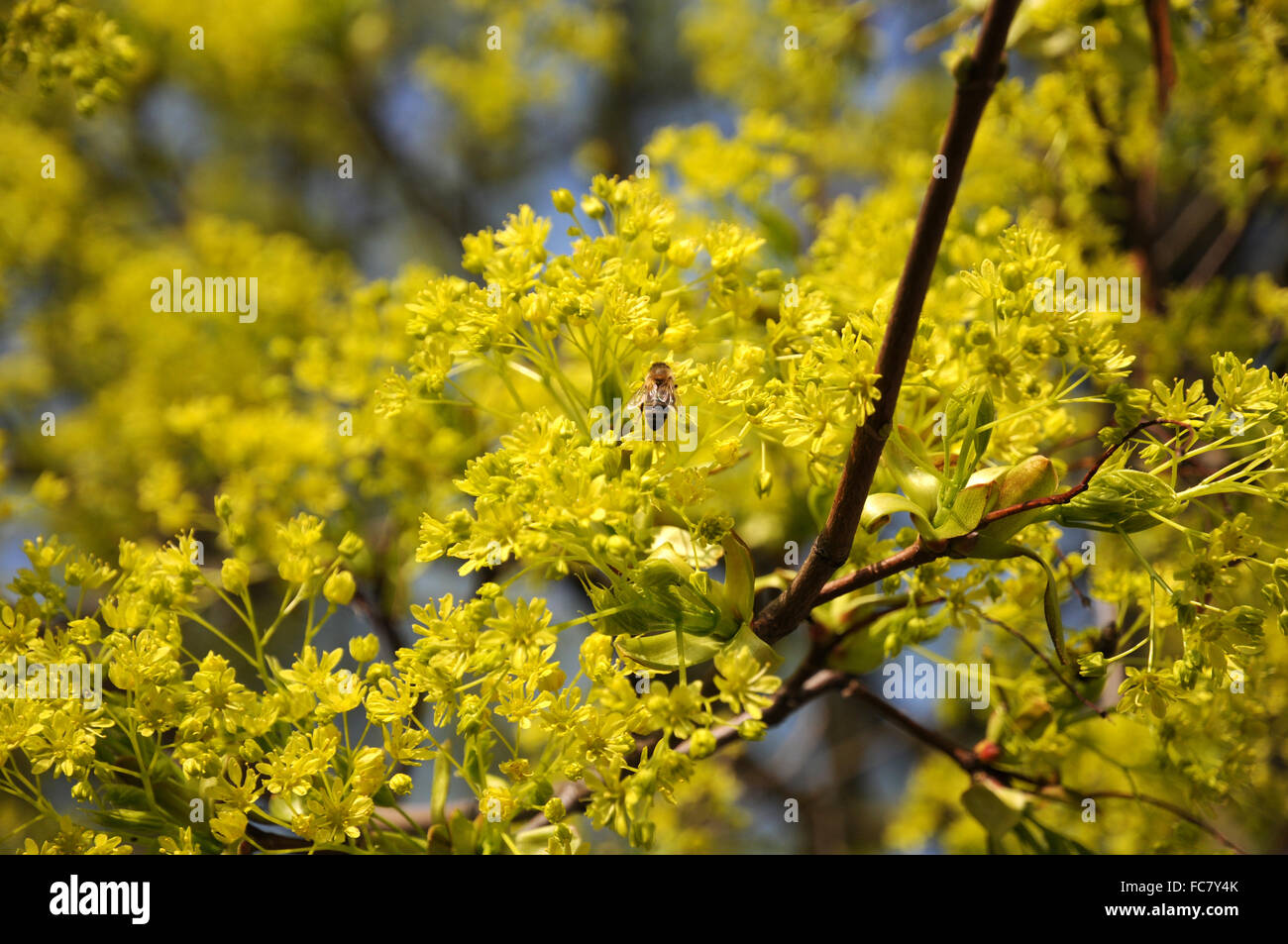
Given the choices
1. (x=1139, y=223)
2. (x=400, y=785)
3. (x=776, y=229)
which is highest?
(x=1139, y=223)

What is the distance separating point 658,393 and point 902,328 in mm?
324

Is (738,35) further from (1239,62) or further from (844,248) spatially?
(844,248)

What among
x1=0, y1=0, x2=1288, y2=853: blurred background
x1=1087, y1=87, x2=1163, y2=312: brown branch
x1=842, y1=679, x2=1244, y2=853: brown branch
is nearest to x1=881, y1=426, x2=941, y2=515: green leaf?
x1=842, y1=679, x2=1244, y2=853: brown branch

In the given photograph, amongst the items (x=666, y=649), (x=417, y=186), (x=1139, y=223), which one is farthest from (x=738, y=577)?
(x=417, y=186)

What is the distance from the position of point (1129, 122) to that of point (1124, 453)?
1861mm

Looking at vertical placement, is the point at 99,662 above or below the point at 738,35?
below

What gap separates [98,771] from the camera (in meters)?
1.28

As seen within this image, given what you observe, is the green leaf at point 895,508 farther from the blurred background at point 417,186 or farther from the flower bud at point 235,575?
the flower bud at point 235,575

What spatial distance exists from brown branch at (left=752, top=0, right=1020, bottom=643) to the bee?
24cm

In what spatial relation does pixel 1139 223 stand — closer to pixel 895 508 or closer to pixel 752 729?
pixel 895 508

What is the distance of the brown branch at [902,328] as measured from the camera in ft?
3.08

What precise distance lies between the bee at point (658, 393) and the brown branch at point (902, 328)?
0.80ft

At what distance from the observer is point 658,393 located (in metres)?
1.22

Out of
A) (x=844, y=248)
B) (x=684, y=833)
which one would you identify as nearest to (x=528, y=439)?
(x=844, y=248)
